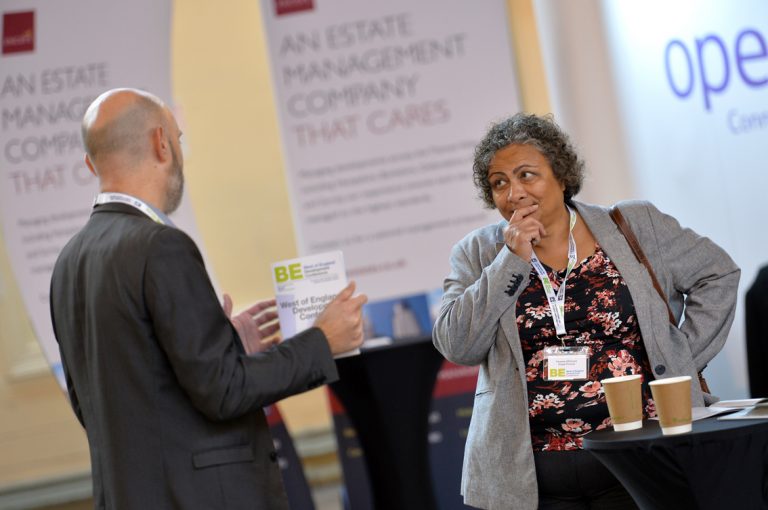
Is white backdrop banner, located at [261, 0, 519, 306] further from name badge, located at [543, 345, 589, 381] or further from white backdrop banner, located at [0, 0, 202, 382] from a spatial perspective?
name badge, located at [543, 345, 589, 381]

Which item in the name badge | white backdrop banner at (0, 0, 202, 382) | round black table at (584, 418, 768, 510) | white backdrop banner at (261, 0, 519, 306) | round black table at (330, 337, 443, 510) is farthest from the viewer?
white backdrop banner at (261, 0, 519, 306)

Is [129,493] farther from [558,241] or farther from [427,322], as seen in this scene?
[427,322]

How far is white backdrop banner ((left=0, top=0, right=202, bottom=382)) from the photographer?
4.81 m

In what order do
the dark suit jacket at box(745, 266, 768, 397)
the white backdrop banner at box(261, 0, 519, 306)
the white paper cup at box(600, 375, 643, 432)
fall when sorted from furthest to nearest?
1. the white backdrop banner at box(261, 0, 519, 306)
2. the dark suit jacket at box(745, 266, 768, 397)
3. the white paper cup at box(600, 375, 643, 432)

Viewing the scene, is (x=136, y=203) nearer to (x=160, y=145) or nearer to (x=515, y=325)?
(x=160, y=145)

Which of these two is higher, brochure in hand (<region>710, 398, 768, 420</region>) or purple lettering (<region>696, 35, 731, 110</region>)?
purple lettering (<region>696, 35, 731, 110</region>)

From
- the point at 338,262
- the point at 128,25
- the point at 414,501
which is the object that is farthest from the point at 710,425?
the point at 128,25

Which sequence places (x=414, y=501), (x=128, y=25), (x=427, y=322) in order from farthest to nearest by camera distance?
1. (x=427, y=322)
2. (x=128, y=25)
3. (x=414, y=501)

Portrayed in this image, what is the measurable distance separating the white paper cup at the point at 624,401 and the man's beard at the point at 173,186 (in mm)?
1066

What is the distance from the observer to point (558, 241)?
8.61 ft

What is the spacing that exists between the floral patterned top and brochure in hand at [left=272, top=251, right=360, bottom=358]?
486 mm

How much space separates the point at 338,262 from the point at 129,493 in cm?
78

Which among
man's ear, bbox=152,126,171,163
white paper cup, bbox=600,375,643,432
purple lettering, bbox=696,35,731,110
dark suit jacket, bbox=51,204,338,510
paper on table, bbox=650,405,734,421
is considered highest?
purple lettering, bbox=696,35,731,110

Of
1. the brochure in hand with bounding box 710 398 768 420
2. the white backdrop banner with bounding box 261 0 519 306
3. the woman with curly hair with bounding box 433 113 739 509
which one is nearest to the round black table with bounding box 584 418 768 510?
the brochure in hand with bounding box 710 398 768 420
